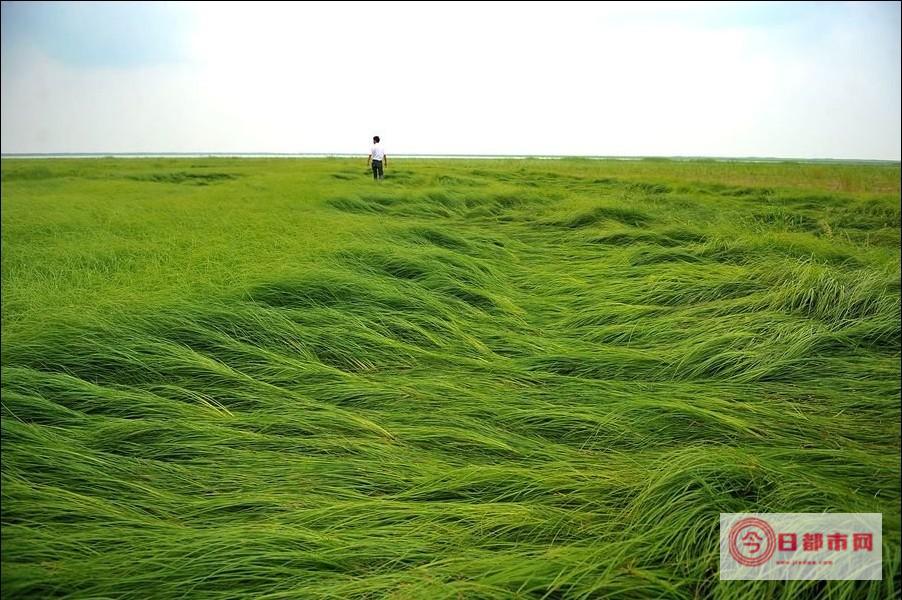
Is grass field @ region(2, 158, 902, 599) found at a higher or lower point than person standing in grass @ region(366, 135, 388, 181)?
lower

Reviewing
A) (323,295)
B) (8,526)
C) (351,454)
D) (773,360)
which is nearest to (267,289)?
(323,295)

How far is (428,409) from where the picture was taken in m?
1.96

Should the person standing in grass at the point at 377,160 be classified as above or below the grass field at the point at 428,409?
above

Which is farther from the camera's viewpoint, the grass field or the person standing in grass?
the person standing in grass

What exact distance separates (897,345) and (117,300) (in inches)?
144

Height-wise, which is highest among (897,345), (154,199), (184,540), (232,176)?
(232,176)

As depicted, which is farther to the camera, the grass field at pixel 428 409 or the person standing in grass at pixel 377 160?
the person standing in grass at pixel 377 160

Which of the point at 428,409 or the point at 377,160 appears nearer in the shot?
the point at 428,409

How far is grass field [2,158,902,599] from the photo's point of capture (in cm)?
119

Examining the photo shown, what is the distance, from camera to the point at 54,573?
1.14 meters

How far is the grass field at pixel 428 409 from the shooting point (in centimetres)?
119

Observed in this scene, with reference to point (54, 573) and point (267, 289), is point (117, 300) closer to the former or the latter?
point (267, 289)

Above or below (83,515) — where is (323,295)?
above

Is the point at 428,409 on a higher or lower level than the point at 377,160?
lower
